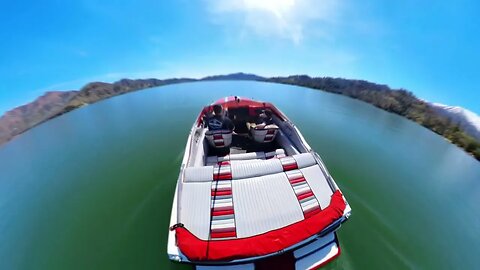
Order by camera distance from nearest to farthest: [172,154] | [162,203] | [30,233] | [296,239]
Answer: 1. [296,239]
2. [30,233]
3. [162,203]
4. [172,154]

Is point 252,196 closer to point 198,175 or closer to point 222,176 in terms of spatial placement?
point 222,176

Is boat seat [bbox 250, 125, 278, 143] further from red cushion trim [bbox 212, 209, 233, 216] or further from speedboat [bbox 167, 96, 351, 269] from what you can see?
red cushion trim [bbox 212, 209, 233, 216]

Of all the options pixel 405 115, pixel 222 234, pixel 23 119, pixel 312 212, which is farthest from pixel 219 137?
pixel 23 119

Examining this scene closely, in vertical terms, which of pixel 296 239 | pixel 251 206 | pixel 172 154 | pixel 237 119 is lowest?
pixel 172 154

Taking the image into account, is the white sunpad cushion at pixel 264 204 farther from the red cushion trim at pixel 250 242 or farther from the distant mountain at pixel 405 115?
the distant mountain at pixel 405 115

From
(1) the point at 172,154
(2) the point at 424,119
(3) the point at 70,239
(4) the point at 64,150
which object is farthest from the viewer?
(2) the point at 424,119

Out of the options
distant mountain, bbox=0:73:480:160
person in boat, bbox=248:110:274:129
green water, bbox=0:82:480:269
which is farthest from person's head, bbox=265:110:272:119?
distant mountain, bbox=0:73:480:160

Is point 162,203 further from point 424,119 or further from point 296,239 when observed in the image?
point 424,119

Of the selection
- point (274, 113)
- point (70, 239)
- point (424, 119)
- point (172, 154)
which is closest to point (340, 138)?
point (274, 113)
